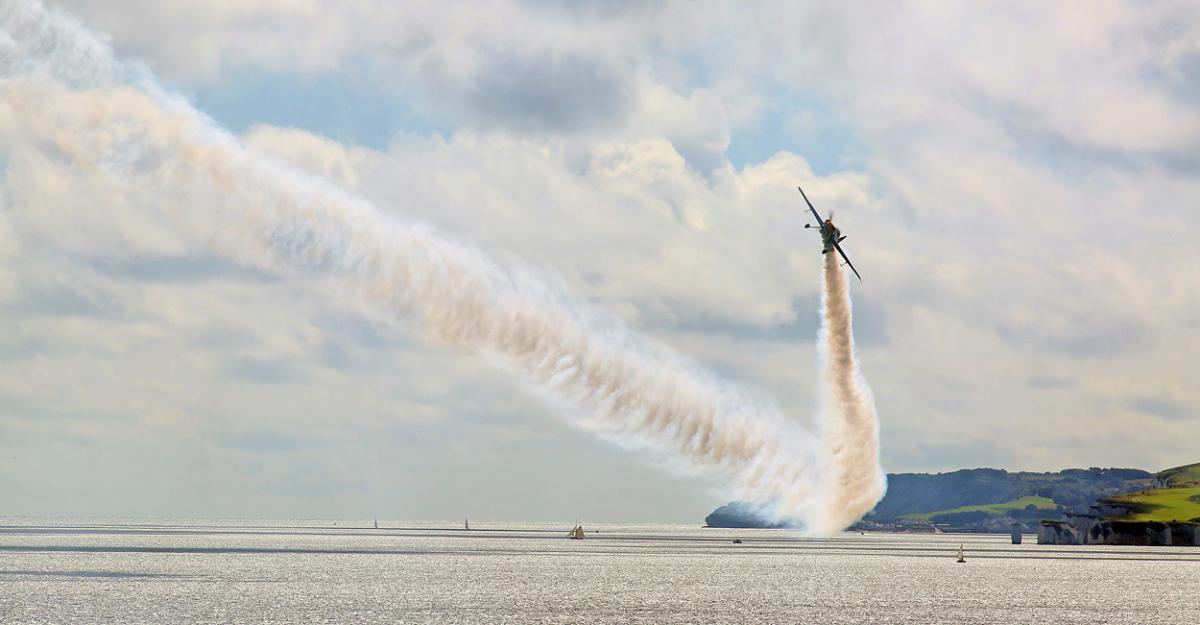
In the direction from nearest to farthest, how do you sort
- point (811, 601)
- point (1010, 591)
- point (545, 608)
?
point (545, 608) → point (811, 601) → point (1010, 591)

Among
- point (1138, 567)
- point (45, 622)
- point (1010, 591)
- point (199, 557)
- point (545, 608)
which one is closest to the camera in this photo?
point (45, 622)

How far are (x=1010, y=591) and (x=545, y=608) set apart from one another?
148 feet

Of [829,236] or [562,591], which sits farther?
[829,236]

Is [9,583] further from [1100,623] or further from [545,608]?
[1100,623]

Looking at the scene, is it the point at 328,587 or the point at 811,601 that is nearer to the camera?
the point at 811,601

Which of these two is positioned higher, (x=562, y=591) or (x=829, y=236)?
(x=829, y=236)

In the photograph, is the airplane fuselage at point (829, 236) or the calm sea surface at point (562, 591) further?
the airplane fuselage at point (829, 236)

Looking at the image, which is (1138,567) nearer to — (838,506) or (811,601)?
(838,506)

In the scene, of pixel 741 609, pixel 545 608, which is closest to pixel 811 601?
pixel 741 609

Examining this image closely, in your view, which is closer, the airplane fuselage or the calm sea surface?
the calm sea surface

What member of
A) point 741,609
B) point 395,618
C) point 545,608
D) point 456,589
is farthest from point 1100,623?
point 456,589

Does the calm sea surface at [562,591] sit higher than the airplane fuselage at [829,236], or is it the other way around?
the airplane fuselage at [829,236]

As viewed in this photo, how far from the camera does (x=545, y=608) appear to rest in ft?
273

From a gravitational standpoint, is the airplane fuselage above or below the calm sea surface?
above
